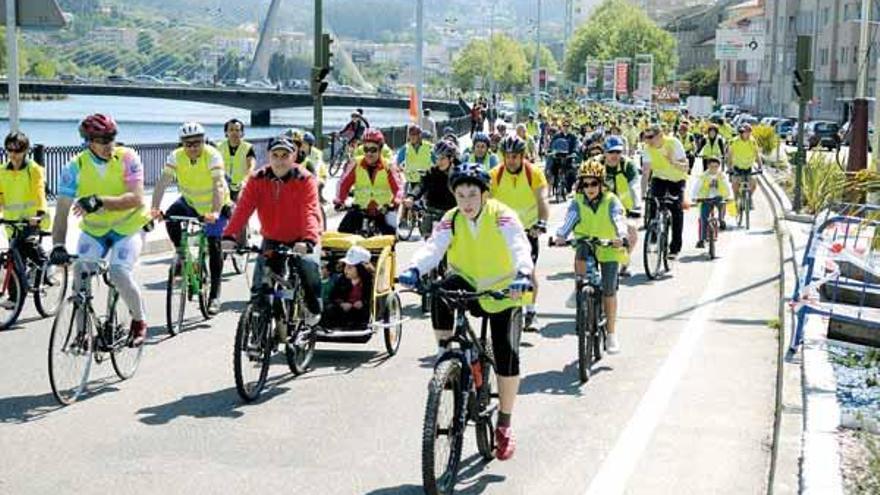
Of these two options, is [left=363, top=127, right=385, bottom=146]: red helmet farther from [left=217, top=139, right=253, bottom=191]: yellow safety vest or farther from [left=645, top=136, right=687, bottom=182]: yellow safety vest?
[left=645, top=136, right=687, bottom=182]: yellow safety vest

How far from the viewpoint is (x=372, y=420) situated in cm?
873

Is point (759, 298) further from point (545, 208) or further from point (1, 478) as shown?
point (1, 478)

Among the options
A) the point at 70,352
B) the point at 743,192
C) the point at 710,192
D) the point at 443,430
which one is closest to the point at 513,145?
the point at 70,352

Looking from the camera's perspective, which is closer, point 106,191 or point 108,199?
point 108,199

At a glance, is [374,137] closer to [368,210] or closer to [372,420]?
[368,210]

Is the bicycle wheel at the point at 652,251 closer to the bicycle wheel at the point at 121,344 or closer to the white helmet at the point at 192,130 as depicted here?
the white helmet at the point at 192,130

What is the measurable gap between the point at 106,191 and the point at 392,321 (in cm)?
275

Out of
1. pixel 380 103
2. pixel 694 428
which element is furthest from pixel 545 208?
pixel 380 103

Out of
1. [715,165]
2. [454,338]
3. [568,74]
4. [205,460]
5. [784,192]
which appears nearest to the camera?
[454,338]

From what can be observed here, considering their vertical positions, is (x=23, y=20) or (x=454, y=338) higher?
(x=23, y=20)

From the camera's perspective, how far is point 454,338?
6.98 meters

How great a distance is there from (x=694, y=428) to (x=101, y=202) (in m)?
4.31

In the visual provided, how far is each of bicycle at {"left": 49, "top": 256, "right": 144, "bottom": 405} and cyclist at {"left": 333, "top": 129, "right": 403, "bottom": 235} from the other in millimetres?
3983

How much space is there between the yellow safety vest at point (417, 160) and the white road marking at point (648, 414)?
6.13 meters
